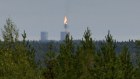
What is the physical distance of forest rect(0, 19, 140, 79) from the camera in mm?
58375

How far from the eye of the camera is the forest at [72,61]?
192 feet

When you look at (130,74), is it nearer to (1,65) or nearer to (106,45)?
(106,45)

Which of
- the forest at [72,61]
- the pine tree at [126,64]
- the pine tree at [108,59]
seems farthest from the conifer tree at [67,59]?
the pine tree at [108,59]

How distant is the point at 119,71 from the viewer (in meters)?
59.0

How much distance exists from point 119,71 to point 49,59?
109ft

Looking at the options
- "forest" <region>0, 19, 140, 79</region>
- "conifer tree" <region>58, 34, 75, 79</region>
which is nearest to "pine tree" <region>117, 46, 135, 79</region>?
"forest" <region>0, 19, 140, 79</region>

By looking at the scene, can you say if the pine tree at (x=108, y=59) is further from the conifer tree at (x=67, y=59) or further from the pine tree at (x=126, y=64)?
the conifer tree at (x=67, y=59)

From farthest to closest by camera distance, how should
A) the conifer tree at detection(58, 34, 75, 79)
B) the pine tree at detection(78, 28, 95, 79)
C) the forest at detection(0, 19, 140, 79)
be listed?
1. the pine tree at detection(78, 28, 95, 79)
2. the conifer tree at detection(58, 34, 75, 79)
3. the forest at detection(0, 19, 140, 79)

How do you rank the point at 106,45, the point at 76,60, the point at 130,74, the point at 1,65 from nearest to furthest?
the point at 1,65, the point at 106,45, the point at 130,74, the point at 76,60

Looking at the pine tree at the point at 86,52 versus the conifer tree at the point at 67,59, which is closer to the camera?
the conifer tree at the point at 67,59

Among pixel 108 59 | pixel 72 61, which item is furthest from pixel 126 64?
pixel 72 61

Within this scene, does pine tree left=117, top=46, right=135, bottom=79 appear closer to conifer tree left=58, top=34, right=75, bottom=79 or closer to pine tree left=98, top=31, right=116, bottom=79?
pine tree left=98, top=31, right=116, bottom=79

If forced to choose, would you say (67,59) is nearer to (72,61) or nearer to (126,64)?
(72,61)

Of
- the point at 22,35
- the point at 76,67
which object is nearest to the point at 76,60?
the point at 76,67
